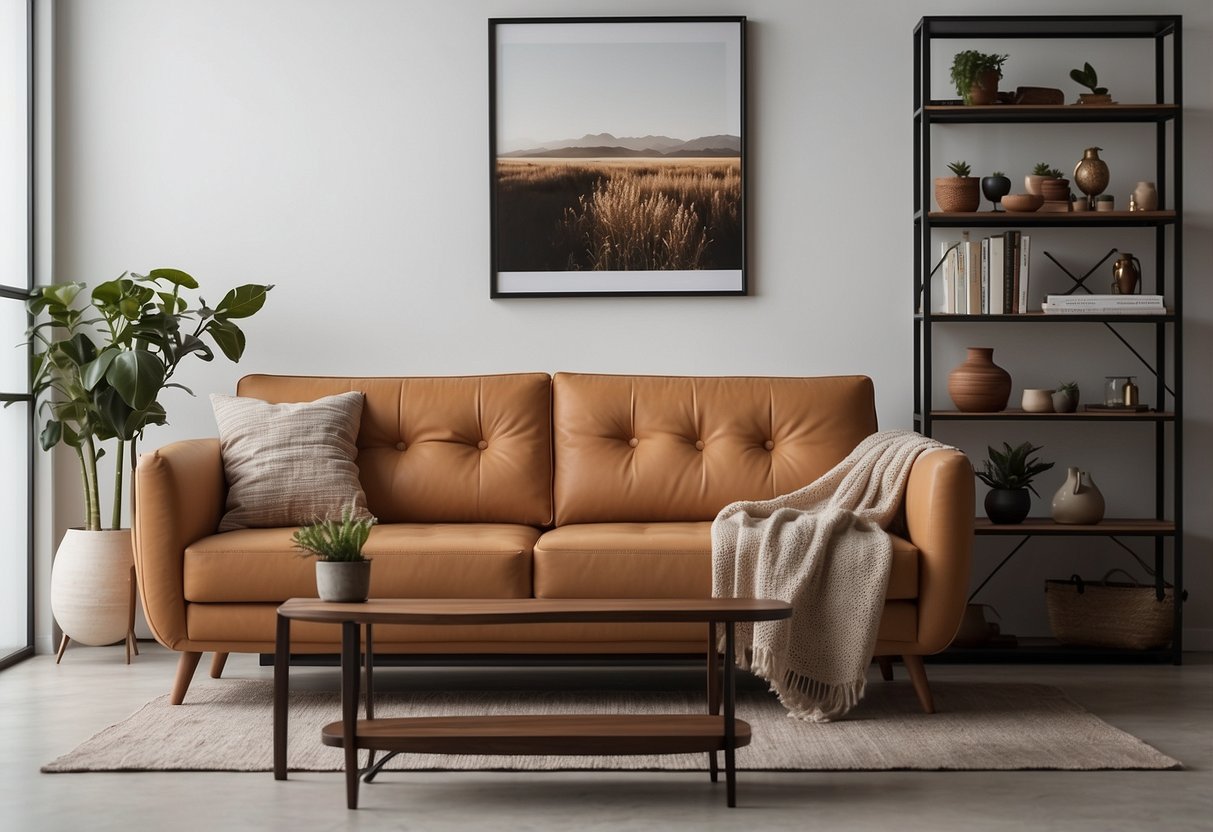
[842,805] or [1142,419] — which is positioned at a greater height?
[1142,419]

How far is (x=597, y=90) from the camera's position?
4.15m

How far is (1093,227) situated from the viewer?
162 inches

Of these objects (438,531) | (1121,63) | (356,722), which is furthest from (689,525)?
(1121,63)

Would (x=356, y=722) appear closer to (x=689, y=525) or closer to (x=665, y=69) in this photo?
(x=689, y=525)

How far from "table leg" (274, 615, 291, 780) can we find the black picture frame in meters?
1.95

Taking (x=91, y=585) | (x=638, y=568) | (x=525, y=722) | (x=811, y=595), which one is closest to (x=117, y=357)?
(x=91, y=585)

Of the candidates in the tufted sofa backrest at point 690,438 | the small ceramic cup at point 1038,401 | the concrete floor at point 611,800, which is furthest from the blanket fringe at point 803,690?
the small ceramic cup at point 1038,401

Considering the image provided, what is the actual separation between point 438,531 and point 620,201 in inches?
55.7

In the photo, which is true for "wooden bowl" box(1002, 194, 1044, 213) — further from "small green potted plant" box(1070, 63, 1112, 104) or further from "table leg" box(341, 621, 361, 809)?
"table leg" box(341, 621, 361, 809)

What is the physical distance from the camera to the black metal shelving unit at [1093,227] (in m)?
3.79

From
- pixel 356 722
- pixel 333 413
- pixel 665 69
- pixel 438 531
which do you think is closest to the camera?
pixel 356 722

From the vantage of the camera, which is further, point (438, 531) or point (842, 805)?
point (438, 531)

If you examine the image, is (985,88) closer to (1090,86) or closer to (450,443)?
(1090,86)

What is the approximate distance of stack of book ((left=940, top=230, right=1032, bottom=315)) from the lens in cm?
387
